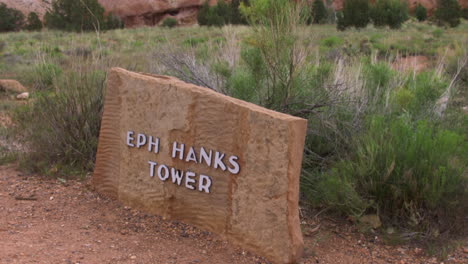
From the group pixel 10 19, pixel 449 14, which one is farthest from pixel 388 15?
pixel 10 19

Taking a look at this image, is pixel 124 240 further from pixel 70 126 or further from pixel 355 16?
pixel 355 16

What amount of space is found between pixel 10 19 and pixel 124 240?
1410 inches

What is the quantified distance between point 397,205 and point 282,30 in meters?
1.91

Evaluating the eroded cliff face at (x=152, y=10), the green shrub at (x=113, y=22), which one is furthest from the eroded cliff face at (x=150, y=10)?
the green shrub at (x=113, y=22)

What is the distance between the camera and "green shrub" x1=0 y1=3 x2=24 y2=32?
117 feet

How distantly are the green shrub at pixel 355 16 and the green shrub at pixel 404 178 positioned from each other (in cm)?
2263

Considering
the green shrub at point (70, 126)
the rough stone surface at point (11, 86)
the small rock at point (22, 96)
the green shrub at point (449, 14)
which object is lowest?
the small rock at point (22, 96)

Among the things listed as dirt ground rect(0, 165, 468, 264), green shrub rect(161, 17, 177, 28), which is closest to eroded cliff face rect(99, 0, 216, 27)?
green shrub rect(161, 17, 177, 28)

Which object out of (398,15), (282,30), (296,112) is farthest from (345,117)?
(398,15)

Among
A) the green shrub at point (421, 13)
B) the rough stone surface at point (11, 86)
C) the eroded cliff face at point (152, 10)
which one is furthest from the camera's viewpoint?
the eroded cliff face at point (152, 10)

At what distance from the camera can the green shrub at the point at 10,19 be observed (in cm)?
3572

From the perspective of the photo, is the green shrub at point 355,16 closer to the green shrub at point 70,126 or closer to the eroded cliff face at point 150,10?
the eroded cliff face at point 150,10

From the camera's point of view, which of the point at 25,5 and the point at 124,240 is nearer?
the point at 124,240

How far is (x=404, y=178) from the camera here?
4164 millimetres
